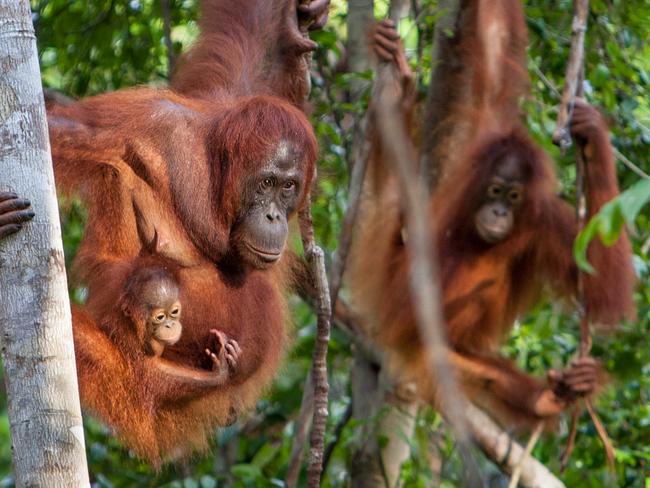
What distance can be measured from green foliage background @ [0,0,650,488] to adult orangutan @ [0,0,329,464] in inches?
21.4

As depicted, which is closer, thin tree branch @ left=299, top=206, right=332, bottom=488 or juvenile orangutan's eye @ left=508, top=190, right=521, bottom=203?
thin tree branch @ left=299, top=206, right=332, bottom=488

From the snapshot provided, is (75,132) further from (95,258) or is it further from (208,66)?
(208,66)

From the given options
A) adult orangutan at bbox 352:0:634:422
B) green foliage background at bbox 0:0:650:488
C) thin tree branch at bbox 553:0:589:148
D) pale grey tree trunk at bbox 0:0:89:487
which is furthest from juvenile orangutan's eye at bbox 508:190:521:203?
pale grey tree trunk at bbox 0:0:89:487

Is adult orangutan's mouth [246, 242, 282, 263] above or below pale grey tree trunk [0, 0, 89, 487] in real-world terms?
below

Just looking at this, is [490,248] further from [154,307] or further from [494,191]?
[154,307]

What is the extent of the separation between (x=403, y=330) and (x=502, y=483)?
117 cm

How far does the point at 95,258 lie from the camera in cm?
317

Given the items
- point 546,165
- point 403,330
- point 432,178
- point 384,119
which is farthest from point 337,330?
point 384,119

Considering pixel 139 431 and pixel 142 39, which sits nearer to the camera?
pixel 139 431

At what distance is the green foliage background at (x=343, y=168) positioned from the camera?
13.6 ft

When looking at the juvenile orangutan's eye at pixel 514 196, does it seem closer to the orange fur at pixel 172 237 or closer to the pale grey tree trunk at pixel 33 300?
the orange fur at pixel 172 237

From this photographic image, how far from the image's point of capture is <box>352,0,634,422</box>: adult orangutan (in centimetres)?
488

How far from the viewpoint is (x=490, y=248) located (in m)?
5.49

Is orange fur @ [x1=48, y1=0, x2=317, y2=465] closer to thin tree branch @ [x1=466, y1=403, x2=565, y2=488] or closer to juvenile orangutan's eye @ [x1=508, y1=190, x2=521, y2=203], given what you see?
thin tree branch @ [x1=466, y1=403, x2=565, y2=488]
